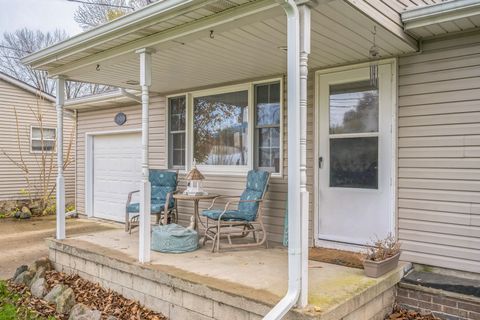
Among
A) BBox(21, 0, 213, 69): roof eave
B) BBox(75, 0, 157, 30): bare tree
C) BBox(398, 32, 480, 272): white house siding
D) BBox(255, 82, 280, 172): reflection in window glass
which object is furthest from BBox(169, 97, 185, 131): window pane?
BBox(75, 0, 157, 30): bare tree

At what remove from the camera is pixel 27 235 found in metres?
7.48

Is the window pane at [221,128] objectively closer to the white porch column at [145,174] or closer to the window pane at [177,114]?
the window pane at [177,114]

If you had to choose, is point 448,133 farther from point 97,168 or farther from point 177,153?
point 97,168

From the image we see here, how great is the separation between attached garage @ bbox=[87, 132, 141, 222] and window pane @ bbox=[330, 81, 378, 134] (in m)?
4.18

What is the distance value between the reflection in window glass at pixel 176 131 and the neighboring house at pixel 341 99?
81 cm

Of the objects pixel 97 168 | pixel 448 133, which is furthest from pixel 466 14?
pixel 97 168

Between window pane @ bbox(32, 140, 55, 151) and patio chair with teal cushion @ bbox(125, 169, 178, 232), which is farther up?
window pane @ bbox(32, 140, 55, 151)

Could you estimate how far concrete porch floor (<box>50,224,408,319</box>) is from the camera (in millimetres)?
2930

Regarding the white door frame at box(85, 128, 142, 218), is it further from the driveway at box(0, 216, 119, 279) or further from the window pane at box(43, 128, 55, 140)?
the window pane at box(43, 128, 55, 140)

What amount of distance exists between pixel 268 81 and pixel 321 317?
339cm

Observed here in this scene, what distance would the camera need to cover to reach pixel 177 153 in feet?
21.7

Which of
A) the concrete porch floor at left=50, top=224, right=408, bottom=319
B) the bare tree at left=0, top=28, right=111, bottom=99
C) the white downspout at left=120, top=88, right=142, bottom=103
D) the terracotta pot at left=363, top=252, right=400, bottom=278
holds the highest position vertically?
the bare tree at left=0, top=28, right=111, bottom=99

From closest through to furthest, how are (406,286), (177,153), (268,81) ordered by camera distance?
1. (406,286)
2. (268,81)
3. (177,153)

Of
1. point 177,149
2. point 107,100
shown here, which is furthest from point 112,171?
point 177,149
